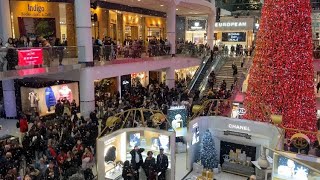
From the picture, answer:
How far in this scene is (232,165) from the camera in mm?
12273

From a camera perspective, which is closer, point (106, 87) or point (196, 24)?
point (106, 87)

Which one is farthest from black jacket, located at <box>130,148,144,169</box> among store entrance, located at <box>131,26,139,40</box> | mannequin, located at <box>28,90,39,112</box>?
store entrance, located at <box>131,26,139,40</box>

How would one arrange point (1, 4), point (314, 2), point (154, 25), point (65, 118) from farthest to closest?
point (314, 2) < point (154, 25) < point (1, 4) < point (65, 118)

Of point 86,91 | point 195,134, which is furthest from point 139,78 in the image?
point 195,134

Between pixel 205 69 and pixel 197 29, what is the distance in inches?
603

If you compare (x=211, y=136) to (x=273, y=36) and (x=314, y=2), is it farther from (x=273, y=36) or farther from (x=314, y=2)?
(x=314, y=2)

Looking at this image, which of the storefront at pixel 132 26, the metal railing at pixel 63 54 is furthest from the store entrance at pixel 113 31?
the metal railing at pixel 63 54

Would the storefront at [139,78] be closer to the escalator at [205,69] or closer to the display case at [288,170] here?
the escalator at [205,69]

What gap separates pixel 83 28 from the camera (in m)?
16.5

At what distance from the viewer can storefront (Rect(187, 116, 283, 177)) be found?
11387 millimetres

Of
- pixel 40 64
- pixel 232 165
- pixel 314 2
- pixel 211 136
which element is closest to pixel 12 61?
pixel 40 64

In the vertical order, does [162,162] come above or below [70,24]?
below

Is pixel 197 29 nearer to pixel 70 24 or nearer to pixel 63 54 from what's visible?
pixel 70 24

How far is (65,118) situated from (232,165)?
7.08 meters
